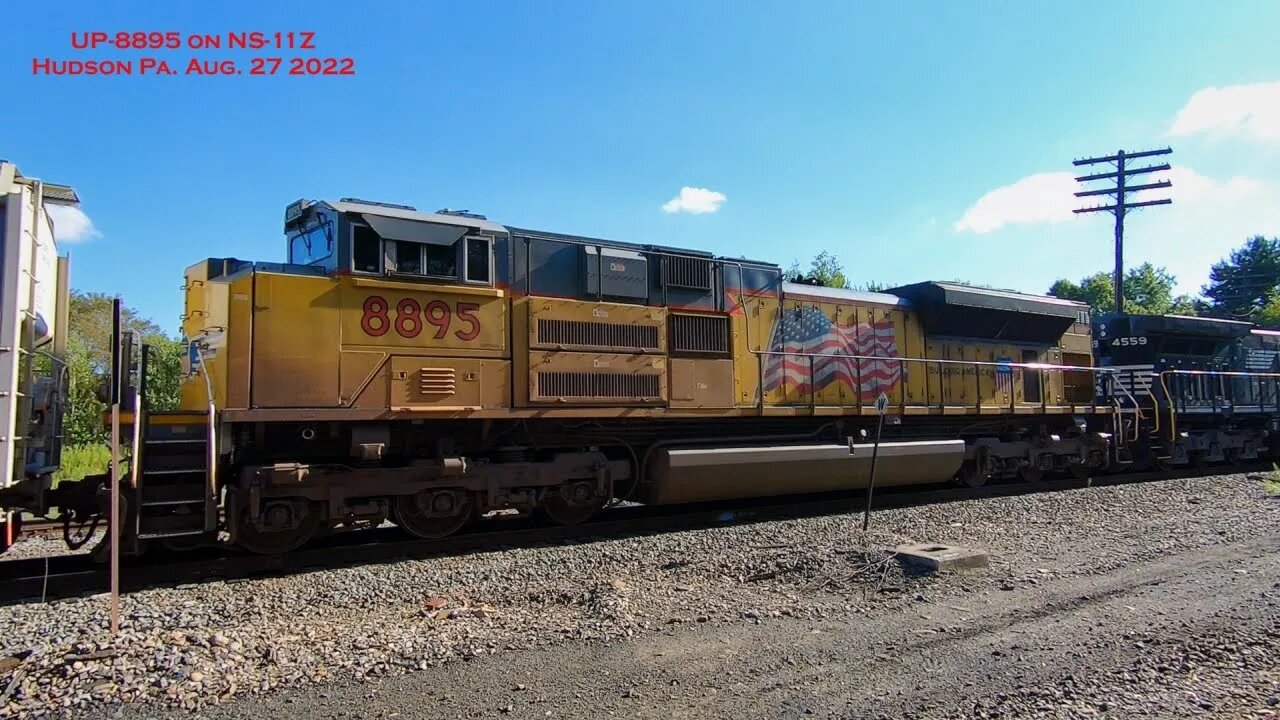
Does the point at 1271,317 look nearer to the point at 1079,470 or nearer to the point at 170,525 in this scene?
the point at 1079,470

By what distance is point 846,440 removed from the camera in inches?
414

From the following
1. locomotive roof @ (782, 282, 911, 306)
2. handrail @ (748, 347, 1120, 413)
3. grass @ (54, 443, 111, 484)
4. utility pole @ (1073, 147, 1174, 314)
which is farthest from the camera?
utility pole @ (1073, 147, 1174, 314)

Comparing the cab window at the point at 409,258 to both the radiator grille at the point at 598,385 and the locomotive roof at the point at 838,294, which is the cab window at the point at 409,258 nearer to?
the radiator grille at the point at 598,385

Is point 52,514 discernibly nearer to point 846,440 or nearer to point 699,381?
point 699,381

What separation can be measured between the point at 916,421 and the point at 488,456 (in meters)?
6.72

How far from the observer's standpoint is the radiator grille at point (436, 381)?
7402mm

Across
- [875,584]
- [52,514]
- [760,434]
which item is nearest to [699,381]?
[760,434]

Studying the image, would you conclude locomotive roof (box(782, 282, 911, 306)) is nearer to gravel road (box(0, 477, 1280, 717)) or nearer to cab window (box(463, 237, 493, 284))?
gravel road (box(0, 477, 1280, 717))

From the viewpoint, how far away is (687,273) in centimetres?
946

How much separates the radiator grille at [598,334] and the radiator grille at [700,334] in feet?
1.08

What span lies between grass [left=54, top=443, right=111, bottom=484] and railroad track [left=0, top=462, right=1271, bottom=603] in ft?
27.8

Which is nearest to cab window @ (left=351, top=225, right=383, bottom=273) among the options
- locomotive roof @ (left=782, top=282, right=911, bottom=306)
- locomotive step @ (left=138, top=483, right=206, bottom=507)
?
locomotive step @ (left=138, top=483, right=206, bottom=507)

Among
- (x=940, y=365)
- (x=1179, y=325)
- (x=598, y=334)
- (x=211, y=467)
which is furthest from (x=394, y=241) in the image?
(x=1179, y=325)

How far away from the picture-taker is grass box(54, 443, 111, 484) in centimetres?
1416
